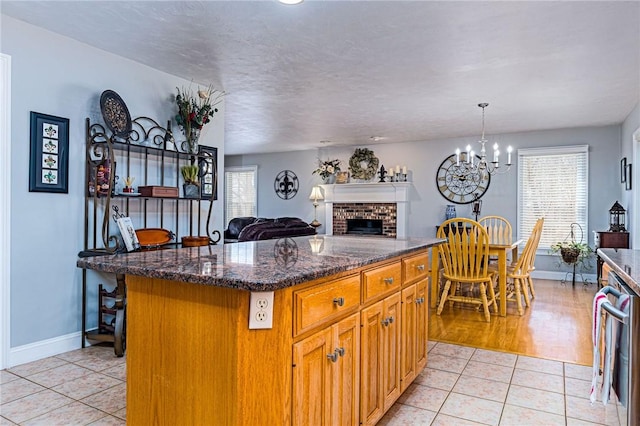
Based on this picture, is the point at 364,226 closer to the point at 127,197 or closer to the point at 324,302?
the point at 127,197

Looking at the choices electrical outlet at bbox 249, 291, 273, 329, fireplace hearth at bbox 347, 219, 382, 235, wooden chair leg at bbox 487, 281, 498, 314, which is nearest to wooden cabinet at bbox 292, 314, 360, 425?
electrical outlet at bbox 249, 291, 273, 329

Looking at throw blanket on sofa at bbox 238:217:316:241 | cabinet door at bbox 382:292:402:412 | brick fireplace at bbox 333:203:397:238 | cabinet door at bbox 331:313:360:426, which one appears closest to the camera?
cabinet door at bbox 331:313:360:426

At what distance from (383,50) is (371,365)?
2.44 meters

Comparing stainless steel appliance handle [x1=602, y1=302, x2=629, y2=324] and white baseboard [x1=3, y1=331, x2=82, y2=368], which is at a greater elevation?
stainless steel appliance handle [x1=602, y1=302, x2=629, y2=324]

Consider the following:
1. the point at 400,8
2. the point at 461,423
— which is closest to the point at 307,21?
the point at 400,8

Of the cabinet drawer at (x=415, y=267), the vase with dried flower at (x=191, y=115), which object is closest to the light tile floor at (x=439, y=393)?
the cabinet drawer at (x=415, y=267)

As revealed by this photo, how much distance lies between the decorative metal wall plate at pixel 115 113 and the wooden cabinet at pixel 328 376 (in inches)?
99.8

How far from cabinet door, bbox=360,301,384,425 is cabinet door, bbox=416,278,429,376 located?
582 mm

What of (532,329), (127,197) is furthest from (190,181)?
(532,329)

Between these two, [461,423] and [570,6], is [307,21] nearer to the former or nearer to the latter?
[570,6]

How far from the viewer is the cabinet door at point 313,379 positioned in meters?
1.34

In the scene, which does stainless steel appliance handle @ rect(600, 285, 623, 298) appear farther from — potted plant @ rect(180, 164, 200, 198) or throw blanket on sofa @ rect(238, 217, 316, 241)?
throw blanket on sofa @ rect(238, 217, 316, 241)

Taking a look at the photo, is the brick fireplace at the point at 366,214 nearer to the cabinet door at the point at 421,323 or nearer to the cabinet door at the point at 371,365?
the cabinet door at the point at 421,323

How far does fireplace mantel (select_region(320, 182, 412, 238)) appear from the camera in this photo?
747 cm
